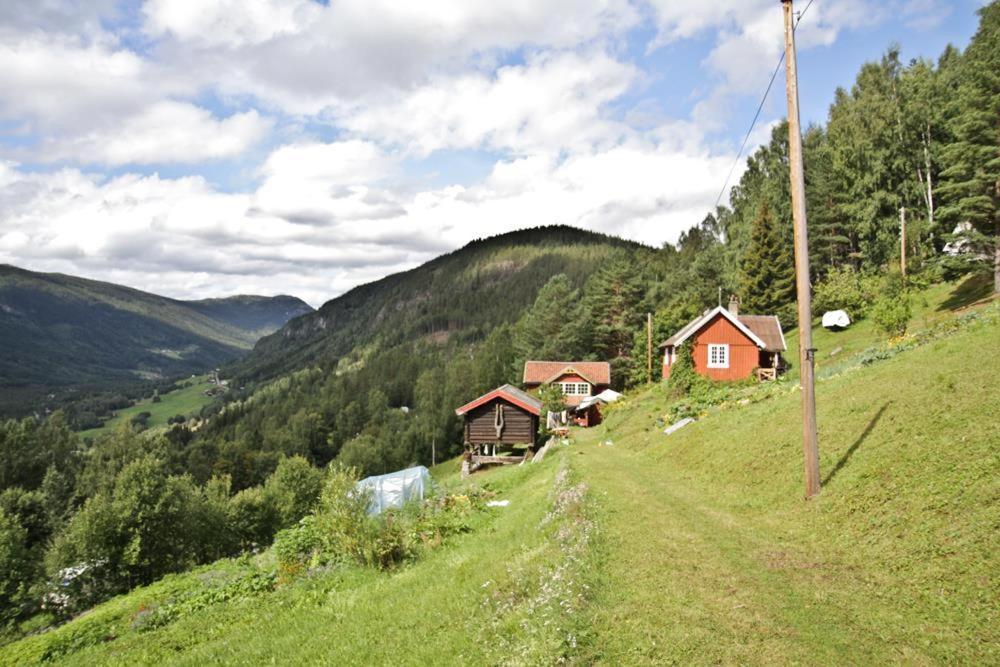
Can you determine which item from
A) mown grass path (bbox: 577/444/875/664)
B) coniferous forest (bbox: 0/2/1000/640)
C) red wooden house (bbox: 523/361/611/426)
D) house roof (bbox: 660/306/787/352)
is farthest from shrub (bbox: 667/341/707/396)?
mown grass path (bbox: 577/444/875/664)

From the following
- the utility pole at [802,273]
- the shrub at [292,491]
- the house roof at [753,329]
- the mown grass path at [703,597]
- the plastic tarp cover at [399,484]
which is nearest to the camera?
the mown grass path at [703,597]

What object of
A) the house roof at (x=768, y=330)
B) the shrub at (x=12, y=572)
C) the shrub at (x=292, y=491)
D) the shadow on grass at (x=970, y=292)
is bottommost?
the shrub at (x=12, y=572)

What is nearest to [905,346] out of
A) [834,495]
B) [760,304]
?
[834,495]

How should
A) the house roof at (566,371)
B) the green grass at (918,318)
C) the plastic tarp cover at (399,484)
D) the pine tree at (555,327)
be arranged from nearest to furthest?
1. the plastic tarp cover at (399,484)
2. the green grass at (918,318)
3. the house roof at (566,371)
4. the pine tree at (555,327)

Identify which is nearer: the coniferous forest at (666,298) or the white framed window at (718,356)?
the coniferous forest at (666,298)

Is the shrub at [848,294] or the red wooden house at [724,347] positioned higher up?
the shrub at [848,294]

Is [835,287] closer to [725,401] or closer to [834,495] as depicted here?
[725,401]

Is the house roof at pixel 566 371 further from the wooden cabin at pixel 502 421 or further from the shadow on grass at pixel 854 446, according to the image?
the shadow on grass at pixel 854 446

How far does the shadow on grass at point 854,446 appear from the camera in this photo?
13210 mm

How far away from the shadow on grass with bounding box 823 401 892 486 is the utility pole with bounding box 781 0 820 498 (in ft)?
2.40

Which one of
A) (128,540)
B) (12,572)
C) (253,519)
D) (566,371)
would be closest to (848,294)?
(566,371)

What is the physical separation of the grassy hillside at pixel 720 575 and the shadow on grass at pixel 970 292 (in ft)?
75.4

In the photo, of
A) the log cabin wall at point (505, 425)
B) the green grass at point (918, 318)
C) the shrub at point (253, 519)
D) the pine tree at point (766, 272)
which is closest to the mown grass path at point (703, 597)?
the green grass at point (918, 318)

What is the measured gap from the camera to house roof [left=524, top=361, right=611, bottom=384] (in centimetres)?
6638
